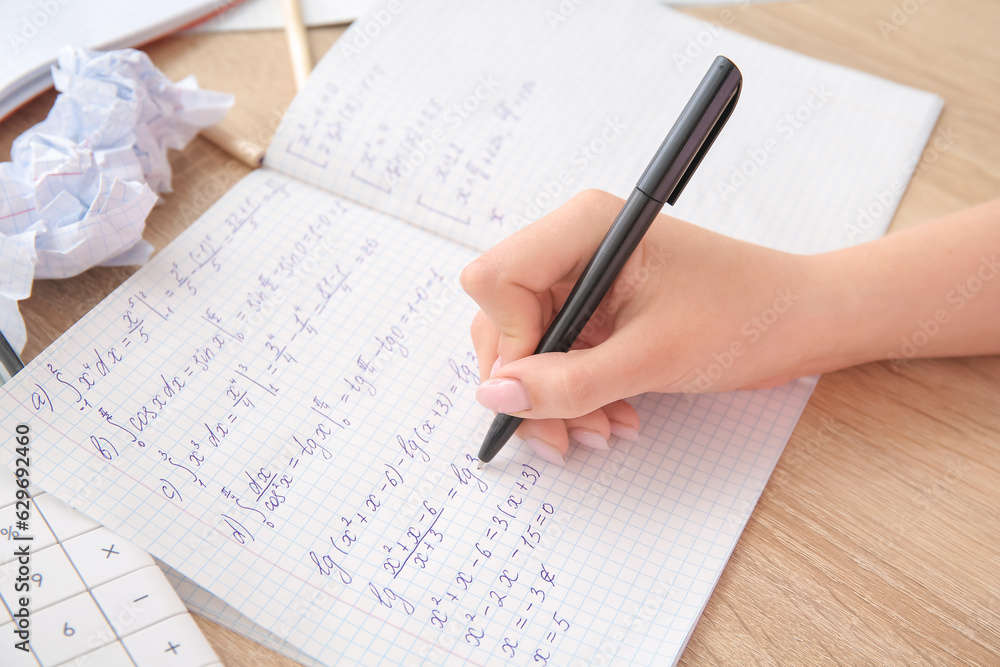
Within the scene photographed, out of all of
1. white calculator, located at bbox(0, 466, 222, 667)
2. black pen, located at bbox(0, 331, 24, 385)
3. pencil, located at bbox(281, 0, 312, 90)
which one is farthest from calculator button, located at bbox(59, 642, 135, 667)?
pencil, located at bbox(281, 0, 312, 90)

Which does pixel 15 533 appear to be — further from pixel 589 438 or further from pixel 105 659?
pixel 589 438

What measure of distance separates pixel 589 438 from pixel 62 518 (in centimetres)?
39

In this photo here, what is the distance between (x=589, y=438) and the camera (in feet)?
1.78

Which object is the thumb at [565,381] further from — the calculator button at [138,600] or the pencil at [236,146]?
the pencil at [236,146]

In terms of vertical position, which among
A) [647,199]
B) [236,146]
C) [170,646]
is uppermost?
[647,199]

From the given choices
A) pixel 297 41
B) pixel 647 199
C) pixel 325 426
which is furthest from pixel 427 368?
pixel 297 41

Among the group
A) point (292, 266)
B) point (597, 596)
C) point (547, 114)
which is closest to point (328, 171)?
point (292, 266)

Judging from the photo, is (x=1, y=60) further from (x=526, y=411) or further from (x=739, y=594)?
(x=739, y=594)

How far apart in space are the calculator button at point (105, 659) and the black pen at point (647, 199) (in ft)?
0.86

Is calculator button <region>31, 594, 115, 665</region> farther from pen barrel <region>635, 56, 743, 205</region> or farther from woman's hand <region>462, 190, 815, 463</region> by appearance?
pen barrel <region>635, 56, 743, 205</region>

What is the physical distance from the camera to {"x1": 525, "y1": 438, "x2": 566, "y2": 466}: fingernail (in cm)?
53

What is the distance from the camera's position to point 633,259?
20.2 inches

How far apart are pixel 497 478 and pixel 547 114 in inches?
16.4

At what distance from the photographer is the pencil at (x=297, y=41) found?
774mm
